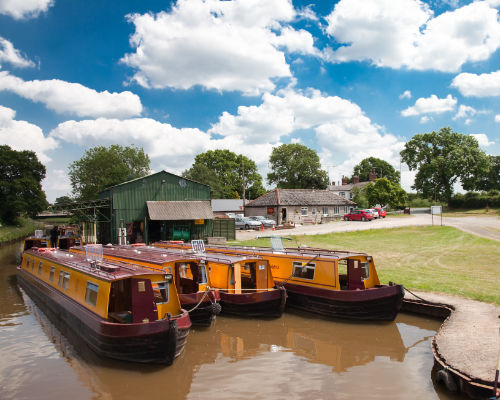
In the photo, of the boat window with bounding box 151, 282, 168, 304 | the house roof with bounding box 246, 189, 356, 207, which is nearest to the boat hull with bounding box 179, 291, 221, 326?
the boat window with bounding box 151, 282, 168, 304

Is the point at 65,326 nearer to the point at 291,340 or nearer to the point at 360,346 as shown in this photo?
the point at 291,340

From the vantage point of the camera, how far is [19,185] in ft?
169

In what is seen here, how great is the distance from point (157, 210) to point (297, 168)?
52404 millimetres

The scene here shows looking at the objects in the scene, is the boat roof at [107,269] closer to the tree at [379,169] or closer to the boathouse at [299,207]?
the boathouse at [299,207]

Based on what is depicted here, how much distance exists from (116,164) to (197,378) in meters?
63.0

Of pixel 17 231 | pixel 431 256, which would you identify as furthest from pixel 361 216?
pixel 17 231

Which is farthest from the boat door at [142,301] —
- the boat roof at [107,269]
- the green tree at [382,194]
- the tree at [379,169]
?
the tree at [379,169]

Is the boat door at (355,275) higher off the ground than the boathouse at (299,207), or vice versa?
the boathouse at (299,207)

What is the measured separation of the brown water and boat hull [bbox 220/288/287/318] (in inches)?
11.0

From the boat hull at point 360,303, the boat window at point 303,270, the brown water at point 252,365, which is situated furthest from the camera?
the boat window at point 303,270

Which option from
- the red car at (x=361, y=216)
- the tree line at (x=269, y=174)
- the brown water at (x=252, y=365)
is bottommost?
the brown water at (x=252, y=365)

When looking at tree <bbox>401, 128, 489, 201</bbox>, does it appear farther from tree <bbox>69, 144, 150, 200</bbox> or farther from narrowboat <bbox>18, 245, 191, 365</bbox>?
narrowboat <bbox>18, 245, 191, 365</bbox>

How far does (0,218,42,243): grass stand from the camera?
4240 centimetres

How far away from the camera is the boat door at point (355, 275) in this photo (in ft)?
41.3
